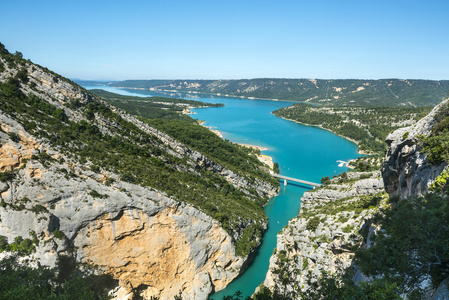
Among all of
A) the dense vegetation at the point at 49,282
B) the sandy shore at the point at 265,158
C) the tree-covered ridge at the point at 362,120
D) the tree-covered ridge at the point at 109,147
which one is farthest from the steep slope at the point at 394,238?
the tree-covered ridge at the point at 362,120

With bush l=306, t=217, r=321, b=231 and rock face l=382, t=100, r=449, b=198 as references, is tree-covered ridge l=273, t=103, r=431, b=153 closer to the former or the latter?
bush l=306, t=217, r=321, b=231

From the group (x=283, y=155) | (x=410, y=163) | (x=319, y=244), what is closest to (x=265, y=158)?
(x=283, y=155)

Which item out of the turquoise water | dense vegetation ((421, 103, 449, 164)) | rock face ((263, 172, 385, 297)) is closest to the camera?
dense vegetation ((421, 103, 449, 164))

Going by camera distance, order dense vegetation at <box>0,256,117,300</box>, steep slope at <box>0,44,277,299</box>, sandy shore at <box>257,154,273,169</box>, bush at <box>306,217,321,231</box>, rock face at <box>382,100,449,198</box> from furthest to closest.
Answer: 1. sandy shore at <box>257,154,273,169</box>
2. bush at <box>306,217,321,231</box>
3. steep slope at <box>0,44,277,299</box>
4. dense vegetation at <box>0,256,117,300</box>
5. rock face at <box>382,100,449,198</box>

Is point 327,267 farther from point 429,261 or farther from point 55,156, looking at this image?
point 55,156

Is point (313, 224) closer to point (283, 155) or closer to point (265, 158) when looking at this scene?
point (265, 158)

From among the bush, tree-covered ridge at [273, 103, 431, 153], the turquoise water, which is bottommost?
the turquoise water

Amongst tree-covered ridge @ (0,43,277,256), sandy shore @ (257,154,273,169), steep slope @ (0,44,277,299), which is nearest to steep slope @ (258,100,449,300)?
steep slope @ (0,44,277,299)
